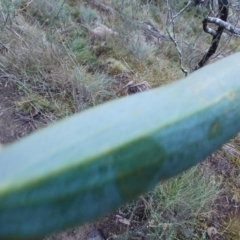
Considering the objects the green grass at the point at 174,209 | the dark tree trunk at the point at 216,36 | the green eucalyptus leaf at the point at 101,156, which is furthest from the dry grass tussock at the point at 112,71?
the green eucalyptus leaf at the point at 101,156

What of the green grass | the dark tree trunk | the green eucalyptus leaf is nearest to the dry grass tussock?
the green grass

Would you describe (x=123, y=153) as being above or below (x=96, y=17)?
above

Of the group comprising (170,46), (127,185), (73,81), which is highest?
(127,185)

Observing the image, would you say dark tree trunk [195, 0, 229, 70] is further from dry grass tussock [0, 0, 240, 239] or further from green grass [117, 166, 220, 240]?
green grass [117, 166, 220, 240]

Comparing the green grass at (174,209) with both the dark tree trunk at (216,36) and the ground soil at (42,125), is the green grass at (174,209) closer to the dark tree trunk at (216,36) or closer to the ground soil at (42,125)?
the ground soil at (42,125)

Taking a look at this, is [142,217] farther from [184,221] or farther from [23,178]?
[23,178]

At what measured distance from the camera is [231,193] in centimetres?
159

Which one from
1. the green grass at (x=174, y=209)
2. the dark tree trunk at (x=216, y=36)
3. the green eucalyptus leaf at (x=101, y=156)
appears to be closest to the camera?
the green eucalyptus leaf at (x=101, y=156)

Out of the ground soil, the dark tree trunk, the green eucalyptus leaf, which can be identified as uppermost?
the green eucalyptus leaf

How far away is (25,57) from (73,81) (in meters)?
0.29

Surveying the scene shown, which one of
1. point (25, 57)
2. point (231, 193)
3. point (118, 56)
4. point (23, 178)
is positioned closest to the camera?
point (23, 178)

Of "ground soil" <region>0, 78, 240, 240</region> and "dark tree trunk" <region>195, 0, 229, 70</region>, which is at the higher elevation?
"dark tree trunk" <region>195, 0, 229, 70</region>

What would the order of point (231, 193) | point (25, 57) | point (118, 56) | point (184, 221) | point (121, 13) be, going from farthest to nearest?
point (121, 13)
point (118, 56)
point (25, 57)
point (231, 193)
point (184, 221)

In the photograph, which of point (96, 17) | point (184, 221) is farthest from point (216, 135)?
point (96, 17)
